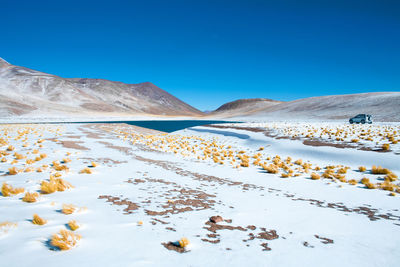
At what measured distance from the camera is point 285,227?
199 inches

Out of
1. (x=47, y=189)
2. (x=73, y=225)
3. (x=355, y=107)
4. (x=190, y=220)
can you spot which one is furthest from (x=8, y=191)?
(x=355, y=107)

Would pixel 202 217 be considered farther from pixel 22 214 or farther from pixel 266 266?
pixel 22 214

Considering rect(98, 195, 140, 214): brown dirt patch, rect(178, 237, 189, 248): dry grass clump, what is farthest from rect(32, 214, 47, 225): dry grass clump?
rect(178, 237, 189, 248): dry grass clump

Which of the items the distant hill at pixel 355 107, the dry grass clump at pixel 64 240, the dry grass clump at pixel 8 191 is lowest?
the dry grass clump at pixel 64 240

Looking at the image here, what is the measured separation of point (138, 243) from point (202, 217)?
5.80ft

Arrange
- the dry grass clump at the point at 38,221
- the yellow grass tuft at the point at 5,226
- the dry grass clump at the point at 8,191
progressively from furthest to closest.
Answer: the dry grass clump at the point at 8,191 < the dry grass clump at the point at 38,221 < the yellow grass tuft at the point at 5,226

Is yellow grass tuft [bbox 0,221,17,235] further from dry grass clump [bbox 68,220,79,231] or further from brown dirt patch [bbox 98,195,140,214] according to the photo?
brown dirt patch [bbox 98,195,140,214]

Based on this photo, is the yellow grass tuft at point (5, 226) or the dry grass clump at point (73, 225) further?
the dry grass clump at point (73, 225)

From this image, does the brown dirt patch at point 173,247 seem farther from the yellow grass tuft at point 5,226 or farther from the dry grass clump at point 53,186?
the dry grass clump at point 53,186

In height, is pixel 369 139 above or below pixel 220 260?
above

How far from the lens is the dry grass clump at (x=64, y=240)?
360cm

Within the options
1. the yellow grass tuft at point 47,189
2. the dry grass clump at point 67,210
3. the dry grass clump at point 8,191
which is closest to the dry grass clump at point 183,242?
the dry grass clump at point 67,210

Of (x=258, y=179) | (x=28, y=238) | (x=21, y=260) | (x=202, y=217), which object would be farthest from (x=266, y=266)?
(x=258, y=179)

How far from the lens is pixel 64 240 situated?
3.71 meters
